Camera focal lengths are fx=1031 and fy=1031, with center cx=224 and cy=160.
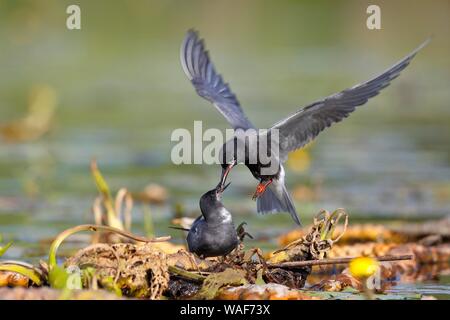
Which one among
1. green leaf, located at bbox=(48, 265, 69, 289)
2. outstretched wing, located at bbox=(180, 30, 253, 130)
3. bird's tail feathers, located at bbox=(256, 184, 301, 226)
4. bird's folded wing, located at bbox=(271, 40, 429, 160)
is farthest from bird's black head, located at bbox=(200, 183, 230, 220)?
outstretched wing, located at bbox=(180, 30, 253, 130)

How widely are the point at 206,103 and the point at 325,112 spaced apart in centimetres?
987

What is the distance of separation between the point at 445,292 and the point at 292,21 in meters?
17.7

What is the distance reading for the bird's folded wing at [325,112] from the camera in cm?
720

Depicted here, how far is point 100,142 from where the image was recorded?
1401cm

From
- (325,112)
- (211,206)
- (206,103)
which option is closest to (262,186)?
(325,112)

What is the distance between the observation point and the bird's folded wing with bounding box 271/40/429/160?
23.6ft

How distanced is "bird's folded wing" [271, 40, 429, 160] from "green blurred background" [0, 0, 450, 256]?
6.03 ft

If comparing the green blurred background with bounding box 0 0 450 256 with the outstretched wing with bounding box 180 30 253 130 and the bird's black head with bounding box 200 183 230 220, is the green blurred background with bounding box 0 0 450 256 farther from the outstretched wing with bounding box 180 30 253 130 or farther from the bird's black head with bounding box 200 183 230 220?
the bird's black head with bounding box 200 183 230 220

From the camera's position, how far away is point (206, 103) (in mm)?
17281

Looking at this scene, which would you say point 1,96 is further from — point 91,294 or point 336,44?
point 91,294

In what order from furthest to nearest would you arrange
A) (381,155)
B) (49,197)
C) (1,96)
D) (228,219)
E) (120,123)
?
(1,96), (120,123), (381,155), (49,197), (228,219)

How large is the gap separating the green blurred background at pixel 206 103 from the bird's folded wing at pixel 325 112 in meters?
1.84

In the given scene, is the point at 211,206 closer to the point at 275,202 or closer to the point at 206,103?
the point at 275,202

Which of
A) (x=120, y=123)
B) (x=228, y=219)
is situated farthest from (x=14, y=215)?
(x=120, y=123)
